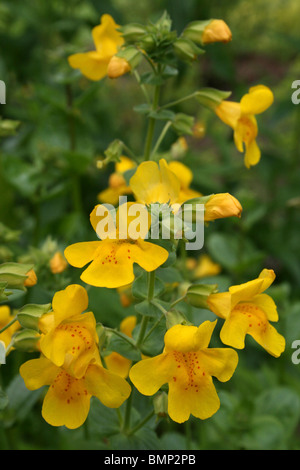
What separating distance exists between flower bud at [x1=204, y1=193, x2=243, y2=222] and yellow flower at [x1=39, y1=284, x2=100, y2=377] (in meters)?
0.23

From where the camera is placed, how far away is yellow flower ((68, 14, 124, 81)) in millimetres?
1191

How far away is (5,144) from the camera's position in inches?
93.2

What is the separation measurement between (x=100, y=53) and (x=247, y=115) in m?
0.35

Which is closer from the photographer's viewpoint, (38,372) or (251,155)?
(38,372)

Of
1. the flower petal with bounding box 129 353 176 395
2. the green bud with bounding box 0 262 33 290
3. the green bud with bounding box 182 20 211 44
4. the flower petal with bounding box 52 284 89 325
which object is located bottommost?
the flower petal with bounding box 129 353 176 395

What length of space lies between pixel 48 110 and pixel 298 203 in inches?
35.0

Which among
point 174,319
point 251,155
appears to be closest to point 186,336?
point 174,319

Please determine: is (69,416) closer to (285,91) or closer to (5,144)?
(5,144)

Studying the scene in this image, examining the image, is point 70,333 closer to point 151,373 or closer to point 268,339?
point 151,373

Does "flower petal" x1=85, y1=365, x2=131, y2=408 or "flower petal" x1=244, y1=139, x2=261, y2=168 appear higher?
"flower petal" x1=244, y1=139, x2=261, y2=168

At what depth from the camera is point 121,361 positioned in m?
1.07

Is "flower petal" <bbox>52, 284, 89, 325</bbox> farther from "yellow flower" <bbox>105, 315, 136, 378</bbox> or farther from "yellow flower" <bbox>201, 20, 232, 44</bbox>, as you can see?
Answer: "yellow flower" <bbox>201, 20, 232, 44</bbox>

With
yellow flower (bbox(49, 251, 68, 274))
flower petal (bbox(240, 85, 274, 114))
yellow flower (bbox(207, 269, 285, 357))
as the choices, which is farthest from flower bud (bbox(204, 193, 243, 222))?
yellow flower (bbox(49, 251, 68, 274))
